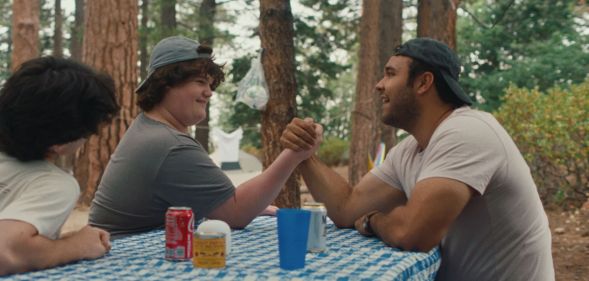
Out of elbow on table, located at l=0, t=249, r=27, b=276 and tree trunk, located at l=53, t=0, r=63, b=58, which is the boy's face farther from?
tree trunk, located at l=53, t=0, r=63, b=58

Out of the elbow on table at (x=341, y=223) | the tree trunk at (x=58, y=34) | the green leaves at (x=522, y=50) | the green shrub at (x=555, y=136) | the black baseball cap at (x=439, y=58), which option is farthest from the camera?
Answer: the tree trunk at (x=58, y=34)

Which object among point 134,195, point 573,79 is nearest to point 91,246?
point 134,195

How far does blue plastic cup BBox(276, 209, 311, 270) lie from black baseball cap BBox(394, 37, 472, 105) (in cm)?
121

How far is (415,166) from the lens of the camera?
9.77 feet

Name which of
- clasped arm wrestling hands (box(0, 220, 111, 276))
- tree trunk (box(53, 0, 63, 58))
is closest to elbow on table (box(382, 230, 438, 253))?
clasped arm wrestling hands (box(0, 220, 111, 276))

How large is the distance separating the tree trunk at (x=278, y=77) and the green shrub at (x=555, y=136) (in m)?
4.21

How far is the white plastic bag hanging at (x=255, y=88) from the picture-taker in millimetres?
5945

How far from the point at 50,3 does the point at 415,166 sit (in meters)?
25.0

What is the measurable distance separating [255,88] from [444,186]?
11.8 ft

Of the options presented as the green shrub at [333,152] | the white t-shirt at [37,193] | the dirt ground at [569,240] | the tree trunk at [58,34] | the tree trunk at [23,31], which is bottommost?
the green shrub at [333,152]

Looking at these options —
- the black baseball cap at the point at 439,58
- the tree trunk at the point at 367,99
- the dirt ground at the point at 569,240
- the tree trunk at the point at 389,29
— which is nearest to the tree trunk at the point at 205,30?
the tree trunk at the point at 389,29

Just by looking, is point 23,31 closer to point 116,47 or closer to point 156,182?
point 116,47

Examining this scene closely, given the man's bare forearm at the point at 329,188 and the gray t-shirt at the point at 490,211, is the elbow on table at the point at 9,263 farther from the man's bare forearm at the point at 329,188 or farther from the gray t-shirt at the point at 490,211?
the man's bare forearm at the point at 329,188

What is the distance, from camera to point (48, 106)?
2.00 meters
